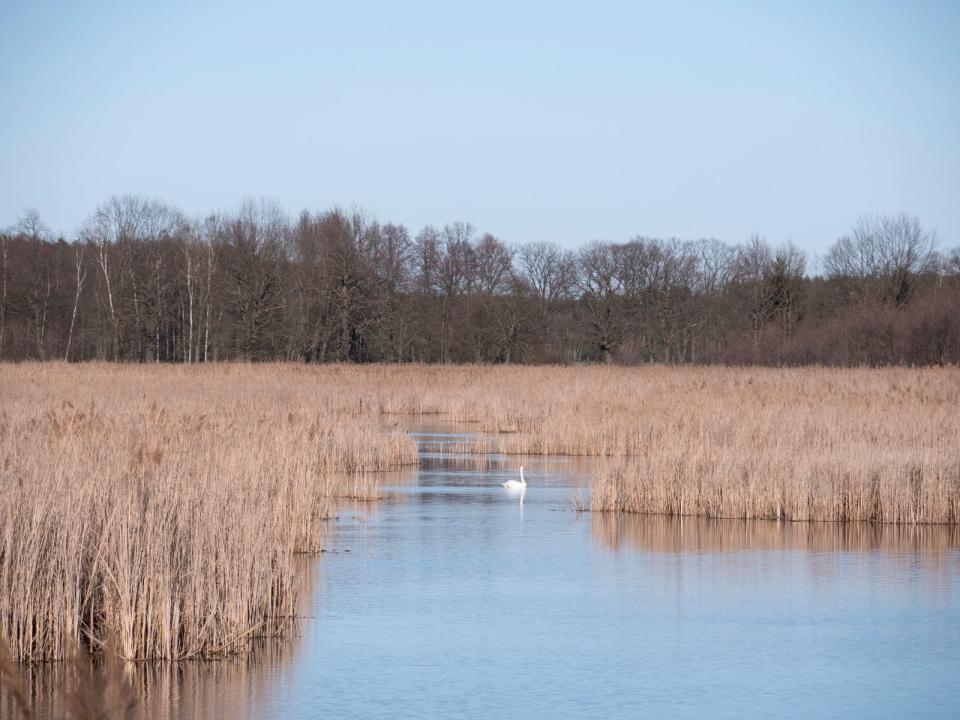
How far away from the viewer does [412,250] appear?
163 feet

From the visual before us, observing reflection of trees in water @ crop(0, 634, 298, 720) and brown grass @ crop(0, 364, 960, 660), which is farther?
brown grass @ crop(0, 364, 960, 660)

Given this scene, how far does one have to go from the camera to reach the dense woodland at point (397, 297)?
1657 inches

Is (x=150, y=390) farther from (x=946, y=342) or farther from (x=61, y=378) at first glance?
(x=946, y=342)

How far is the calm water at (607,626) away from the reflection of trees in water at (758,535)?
1.5 inches

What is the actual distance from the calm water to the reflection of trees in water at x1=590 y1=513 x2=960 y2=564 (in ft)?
0.12

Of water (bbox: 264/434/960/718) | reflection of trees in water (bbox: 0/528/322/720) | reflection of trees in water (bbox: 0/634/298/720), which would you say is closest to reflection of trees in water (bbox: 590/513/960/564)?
water (bbox: 264/434/960/718)

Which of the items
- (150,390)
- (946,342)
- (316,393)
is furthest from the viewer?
(946,342)

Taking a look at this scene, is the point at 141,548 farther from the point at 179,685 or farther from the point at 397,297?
the point at 397,297

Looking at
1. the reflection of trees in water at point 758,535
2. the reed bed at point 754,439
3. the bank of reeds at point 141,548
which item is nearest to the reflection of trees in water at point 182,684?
the bank of reeds at point 141,548

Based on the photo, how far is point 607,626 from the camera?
738 cm

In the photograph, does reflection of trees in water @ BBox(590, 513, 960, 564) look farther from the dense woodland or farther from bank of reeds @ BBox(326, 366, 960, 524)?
the dense woodland

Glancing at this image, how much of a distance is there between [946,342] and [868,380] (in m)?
11.8

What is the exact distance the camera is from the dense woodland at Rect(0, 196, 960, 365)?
138 feet

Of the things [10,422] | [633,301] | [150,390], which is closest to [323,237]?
[633,301]
